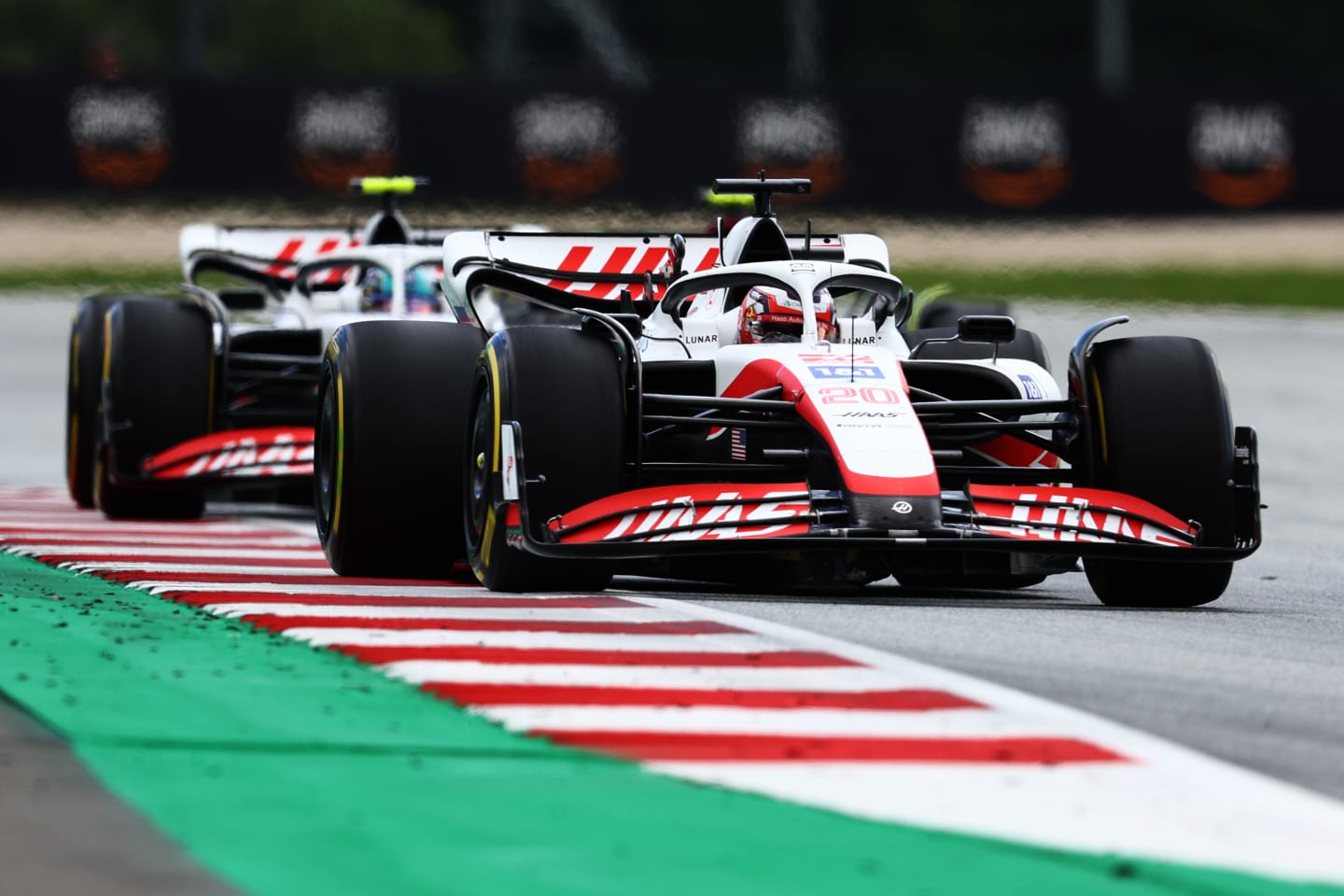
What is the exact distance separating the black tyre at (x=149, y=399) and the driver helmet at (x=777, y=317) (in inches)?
164

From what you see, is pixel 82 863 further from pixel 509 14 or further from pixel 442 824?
pixel 509 14

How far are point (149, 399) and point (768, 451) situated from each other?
17.0ft

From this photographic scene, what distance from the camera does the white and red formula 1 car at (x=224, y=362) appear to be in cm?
1272

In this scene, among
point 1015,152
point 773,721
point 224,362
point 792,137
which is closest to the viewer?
point 773,721

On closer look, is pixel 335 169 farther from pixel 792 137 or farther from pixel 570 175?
pixel 792 137

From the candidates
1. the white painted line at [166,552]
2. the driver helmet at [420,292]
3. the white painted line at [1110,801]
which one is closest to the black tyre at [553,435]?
the white painted line at [166,552]

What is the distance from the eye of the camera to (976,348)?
11.0 meters

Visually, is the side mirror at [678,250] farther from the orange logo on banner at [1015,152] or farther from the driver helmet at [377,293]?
the orange logo on banner at [1015,152]

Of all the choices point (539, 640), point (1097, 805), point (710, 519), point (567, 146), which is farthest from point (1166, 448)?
point (567, 146)

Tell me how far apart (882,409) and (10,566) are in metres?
3.06

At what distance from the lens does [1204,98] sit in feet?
103

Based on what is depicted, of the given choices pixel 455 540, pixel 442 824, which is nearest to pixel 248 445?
pixel 455 540

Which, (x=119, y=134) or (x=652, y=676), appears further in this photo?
(x=119, y=134)

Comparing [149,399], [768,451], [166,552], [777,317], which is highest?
[777,317]
